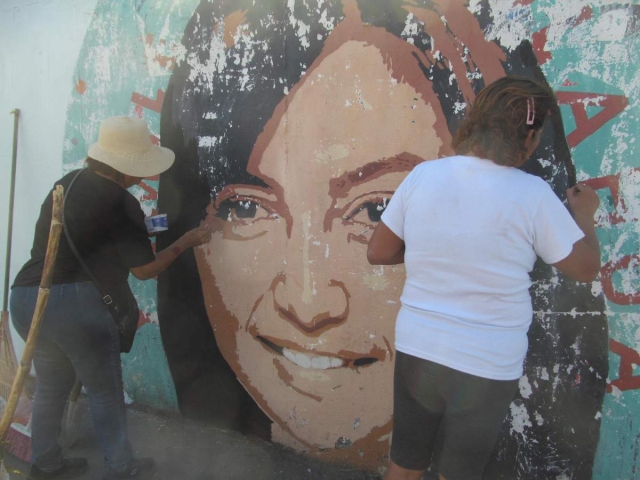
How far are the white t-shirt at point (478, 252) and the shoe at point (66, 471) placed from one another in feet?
7.25

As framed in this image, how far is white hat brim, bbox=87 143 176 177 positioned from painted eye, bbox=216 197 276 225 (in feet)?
1.31

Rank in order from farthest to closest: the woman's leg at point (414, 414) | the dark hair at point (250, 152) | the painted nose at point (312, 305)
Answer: the painted nose at point (312, 305)
the dark hair at point (250, 152)
the woman's leg at point (414, 414)

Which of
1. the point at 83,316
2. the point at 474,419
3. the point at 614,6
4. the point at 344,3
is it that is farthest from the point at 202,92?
the point at 474,419

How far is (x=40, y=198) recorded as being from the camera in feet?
11.5

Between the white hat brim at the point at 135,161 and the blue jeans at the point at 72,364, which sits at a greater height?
the white hat brim at the point at 135,161

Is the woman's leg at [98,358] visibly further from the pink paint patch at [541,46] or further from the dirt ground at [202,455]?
the pink paint patch at [541,46]

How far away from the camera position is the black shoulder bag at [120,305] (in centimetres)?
218

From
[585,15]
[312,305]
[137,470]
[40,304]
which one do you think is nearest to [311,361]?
[312,305]

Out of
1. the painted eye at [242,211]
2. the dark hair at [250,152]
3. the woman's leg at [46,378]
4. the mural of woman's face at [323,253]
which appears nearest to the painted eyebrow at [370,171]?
the mural of woman's face at [323,253]

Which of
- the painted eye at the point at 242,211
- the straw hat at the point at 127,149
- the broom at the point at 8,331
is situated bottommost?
the broom at the point at 8,331

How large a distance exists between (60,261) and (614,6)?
2.52 meters

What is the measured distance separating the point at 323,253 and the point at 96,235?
42.4 inches

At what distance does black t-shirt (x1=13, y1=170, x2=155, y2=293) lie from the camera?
215cm

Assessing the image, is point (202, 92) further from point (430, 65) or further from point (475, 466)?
point (475, 466)
